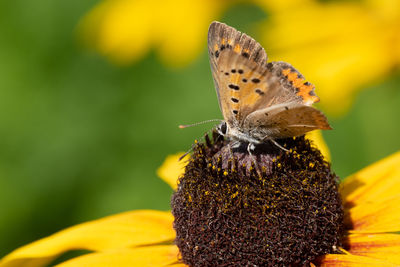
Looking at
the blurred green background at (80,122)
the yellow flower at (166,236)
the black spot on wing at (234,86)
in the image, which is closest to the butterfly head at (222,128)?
the black spot on wing at (234,86)

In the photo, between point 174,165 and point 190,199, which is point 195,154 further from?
point 174,165

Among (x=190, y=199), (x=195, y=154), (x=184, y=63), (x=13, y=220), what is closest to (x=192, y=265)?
(x=190, y=199)

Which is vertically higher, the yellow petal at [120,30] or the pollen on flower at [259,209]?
the yellow petal at [120,30]

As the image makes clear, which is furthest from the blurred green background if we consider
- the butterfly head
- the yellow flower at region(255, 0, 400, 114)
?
the butterfly head

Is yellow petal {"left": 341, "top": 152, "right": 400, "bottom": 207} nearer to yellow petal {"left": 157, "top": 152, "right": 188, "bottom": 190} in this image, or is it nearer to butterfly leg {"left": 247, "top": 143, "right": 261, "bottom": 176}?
butterfly leg {"left": 247, "top": 143, "right": 261, "bottom": 176}

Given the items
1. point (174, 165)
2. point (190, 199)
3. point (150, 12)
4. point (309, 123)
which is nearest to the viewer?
point (309, 123)

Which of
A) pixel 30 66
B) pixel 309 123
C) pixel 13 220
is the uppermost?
pixel 30 66

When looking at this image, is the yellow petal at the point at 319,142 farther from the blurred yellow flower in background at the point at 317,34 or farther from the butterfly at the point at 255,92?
the butterfly at the point at 255,92

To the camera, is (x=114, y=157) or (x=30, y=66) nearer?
(x=114, y=157)
